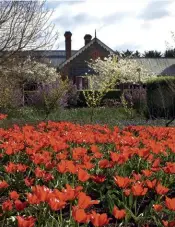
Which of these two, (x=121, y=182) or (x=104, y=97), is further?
(x=104, y=97)

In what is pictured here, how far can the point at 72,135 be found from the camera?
5.82 m

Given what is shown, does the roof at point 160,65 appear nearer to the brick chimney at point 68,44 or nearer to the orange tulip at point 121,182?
the brick chimney at point 68,44

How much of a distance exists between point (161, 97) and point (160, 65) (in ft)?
124

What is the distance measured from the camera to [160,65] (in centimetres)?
5450

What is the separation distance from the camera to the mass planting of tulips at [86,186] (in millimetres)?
2859

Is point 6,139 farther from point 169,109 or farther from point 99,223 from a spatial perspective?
point 169,109

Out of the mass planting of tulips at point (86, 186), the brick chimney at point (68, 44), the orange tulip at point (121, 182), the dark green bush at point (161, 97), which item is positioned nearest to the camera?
the mass planting of tulips at point (86, 186)

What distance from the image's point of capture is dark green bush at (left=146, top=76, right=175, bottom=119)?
17548mm

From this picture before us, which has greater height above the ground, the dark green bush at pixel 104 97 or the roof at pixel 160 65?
the roof at pixel 160 65

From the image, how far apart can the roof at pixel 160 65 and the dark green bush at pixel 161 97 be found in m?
33.7

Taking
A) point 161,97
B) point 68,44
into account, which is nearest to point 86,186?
point 161,97

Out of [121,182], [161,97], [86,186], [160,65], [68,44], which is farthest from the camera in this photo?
[160,65]

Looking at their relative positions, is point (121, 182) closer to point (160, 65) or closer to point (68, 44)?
point (68, 44)

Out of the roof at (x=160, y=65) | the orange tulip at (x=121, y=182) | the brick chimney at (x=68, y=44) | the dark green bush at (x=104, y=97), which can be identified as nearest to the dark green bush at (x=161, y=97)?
the dark green bush at (x=104, y=97)
